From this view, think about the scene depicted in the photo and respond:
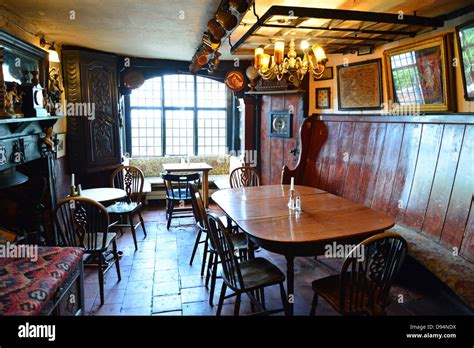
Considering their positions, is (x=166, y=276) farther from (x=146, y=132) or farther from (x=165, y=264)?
(x=146, y=132)

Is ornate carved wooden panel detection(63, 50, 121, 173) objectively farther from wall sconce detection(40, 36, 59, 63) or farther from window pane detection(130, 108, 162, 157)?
window pane detection(130, 108, 162, 157)

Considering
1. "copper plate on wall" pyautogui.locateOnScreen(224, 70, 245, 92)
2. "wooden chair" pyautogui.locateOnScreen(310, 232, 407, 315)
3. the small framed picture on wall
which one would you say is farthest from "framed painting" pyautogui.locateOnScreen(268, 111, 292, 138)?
"wooden chair" pyautogui.locateOnScreen(310, 232, 407, 315)

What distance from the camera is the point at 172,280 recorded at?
3.17 metres

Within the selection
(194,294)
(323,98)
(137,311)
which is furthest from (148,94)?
(137,311)

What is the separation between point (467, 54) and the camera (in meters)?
2.50

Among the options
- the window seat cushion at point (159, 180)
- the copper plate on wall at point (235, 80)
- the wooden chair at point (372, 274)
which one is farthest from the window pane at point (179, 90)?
the wooden chair at point (372, 274)

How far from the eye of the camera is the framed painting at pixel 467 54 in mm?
2447

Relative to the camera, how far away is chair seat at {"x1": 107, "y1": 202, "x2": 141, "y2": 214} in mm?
3945

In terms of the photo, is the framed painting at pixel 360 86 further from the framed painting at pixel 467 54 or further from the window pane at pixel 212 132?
the window pane at pixel 212 132

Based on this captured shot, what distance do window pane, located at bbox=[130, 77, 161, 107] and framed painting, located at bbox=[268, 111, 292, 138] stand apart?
2352mm

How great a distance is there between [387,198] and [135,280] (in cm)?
255

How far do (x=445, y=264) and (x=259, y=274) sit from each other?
1.29 metres

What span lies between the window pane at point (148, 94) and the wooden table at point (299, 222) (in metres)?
3.71

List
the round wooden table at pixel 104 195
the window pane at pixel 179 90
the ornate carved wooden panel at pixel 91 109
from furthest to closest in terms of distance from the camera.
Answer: the window pane at pixel 179 90 < the ornate carved wooden panel at pixel 91 109 < the round wooden table at pixel 104 195
